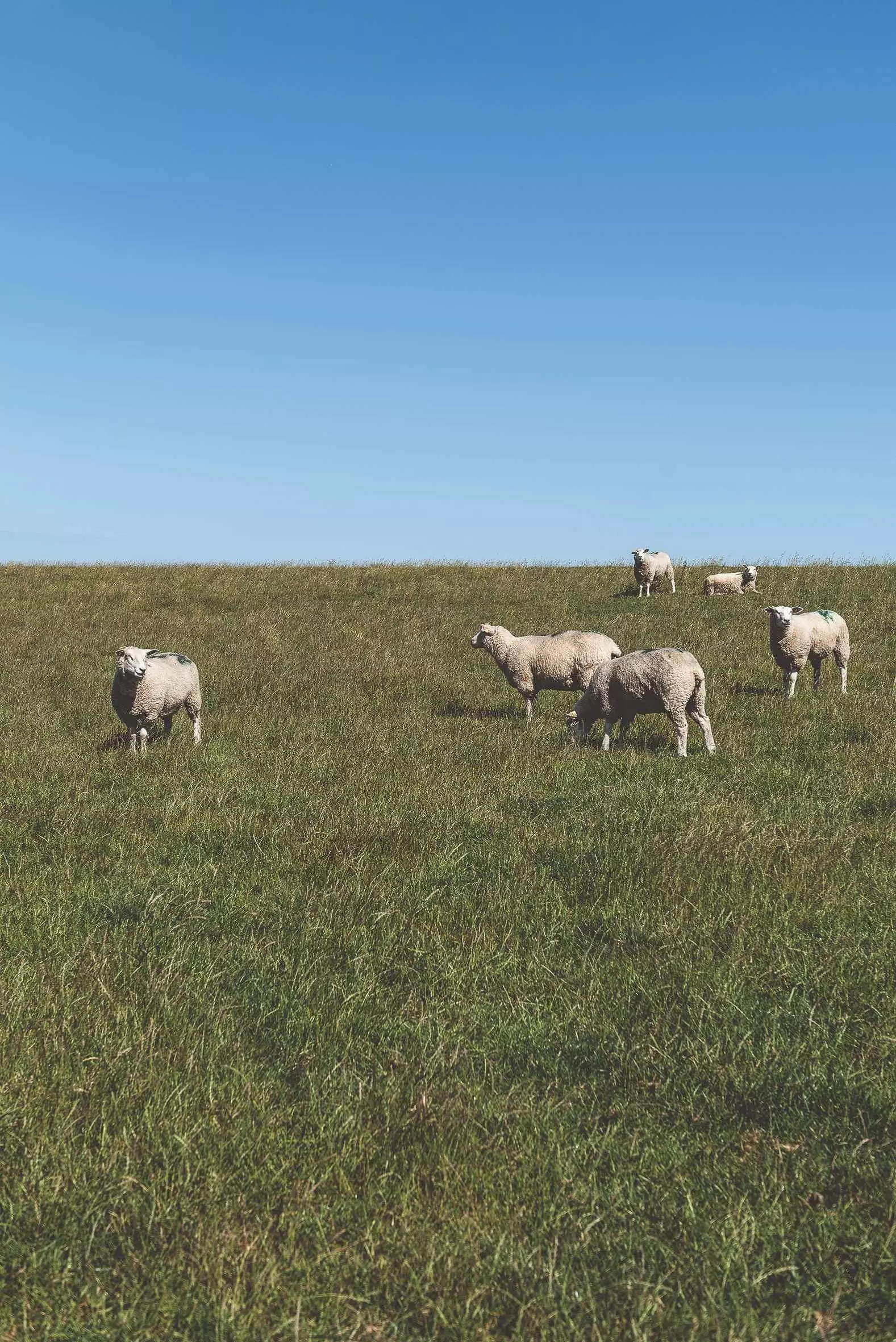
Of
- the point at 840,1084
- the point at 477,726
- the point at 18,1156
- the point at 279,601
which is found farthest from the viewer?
the point at 279,601

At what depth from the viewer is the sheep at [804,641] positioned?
1364cm

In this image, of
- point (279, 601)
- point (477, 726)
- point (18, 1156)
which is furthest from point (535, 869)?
point (279, 601)

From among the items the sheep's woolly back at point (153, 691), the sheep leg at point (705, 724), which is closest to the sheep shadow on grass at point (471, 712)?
the sheep leg at point (705, 724)

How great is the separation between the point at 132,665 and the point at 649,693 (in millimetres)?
6425

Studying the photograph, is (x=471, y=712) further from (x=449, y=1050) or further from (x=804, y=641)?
(x=449, y=1050)

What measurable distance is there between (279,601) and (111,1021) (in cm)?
2203

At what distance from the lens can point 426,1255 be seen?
2729 millimetres

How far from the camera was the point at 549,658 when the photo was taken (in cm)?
1293

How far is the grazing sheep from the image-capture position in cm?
1278

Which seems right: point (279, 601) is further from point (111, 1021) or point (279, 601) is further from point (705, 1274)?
point (705, 1274)

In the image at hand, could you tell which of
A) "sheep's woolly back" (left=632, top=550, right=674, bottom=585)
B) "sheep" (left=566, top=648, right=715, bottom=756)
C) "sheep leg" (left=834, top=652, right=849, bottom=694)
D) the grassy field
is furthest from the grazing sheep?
"sheep's woolly back" (left=632, top=550, right=674, bottom=585)

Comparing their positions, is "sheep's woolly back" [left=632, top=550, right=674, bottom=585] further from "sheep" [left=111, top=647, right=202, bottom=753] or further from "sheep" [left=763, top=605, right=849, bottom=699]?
"sheep" [left=111, top=647, right=202, bottom=753]

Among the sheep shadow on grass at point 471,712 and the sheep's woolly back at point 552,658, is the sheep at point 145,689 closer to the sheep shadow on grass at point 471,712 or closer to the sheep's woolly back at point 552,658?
the sheep shadow on grass at point 471,712

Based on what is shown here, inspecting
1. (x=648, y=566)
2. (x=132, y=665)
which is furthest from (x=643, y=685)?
(x=648, y=566)
